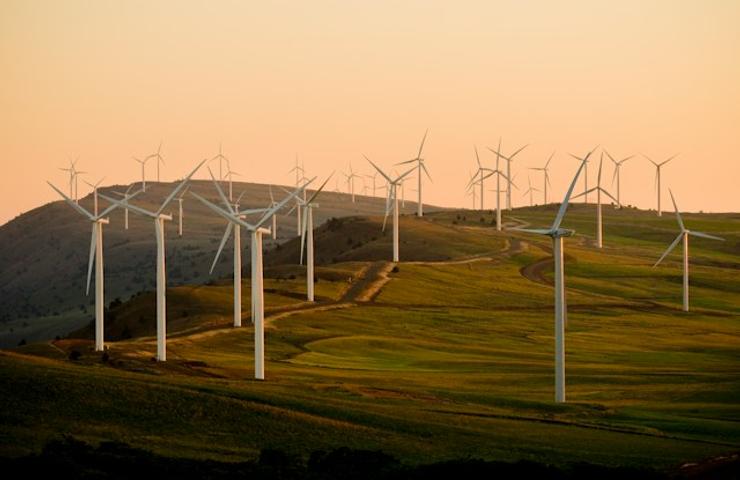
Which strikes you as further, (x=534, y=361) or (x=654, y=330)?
(x=654, y=330)

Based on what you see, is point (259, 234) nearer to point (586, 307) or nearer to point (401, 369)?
point (401, 369)

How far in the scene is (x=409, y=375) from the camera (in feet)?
333

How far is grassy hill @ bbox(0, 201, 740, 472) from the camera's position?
62094 mm

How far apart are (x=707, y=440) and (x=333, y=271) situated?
118916 millimetres

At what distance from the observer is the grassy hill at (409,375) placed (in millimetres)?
62094

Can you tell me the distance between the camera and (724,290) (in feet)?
626

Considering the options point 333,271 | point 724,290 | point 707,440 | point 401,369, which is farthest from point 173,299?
point 707,440

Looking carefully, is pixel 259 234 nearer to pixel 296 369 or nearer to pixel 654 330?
pixel 296 369

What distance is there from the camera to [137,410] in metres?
64.4

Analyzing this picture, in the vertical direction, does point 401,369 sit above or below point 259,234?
below

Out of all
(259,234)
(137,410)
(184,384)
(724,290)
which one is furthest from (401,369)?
(724,290)

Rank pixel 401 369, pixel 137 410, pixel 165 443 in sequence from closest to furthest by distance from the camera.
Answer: pixel 165 443 → pixel 137 410 → pixel 401 369

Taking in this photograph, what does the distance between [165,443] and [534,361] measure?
5980cm

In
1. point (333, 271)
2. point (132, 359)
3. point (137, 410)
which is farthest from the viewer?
point (333, 271)
